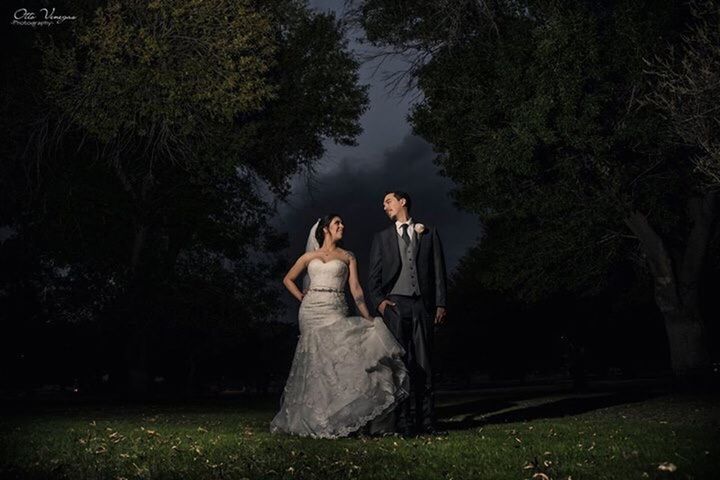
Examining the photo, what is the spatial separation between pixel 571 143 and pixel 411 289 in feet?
37.3

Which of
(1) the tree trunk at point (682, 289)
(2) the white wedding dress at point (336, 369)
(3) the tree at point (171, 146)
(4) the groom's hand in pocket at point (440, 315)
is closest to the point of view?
(2) the white wedding dress at point (336, 369)

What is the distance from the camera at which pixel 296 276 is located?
1151 cm

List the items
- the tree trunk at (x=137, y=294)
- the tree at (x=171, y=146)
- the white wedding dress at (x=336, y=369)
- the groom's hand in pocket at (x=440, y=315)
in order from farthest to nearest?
the tree trunk at (x=137, y=294), the tree at (x=171, y=146), the groom's hand in pocket at (x=440, y=315), the white wedding dress at (x=336, y=369)

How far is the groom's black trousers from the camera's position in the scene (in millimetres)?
10906

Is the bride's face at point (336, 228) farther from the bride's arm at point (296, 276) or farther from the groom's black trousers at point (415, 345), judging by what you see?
the groom's black trousers at point (415, 345)

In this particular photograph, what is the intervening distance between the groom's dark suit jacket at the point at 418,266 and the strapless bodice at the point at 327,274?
621 mm

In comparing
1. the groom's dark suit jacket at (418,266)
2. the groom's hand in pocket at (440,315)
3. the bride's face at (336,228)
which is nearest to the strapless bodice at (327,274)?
the bride's face at (336,228)

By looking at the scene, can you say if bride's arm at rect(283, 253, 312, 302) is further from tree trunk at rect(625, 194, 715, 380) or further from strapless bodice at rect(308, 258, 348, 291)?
tree trunk at rect(625, 194, 715, 380)

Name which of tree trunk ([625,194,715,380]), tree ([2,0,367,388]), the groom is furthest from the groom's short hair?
tree trunk ([625,194,715,380])

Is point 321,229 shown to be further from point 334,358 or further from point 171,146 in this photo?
point 171,146

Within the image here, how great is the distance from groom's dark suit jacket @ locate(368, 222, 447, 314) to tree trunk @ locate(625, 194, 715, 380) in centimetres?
1406

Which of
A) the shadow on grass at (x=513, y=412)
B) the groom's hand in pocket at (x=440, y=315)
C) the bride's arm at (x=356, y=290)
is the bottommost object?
the shadow on grass at (x=513, y=412)

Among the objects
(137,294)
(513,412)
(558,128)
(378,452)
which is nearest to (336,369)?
(378,452)

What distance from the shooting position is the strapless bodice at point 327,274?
11344mm
